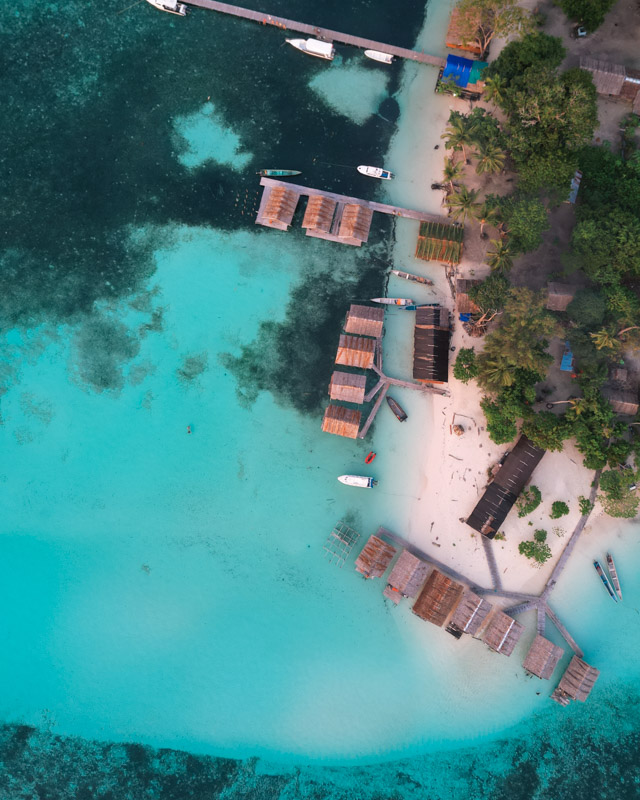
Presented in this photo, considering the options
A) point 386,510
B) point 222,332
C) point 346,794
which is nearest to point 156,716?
point 346,794

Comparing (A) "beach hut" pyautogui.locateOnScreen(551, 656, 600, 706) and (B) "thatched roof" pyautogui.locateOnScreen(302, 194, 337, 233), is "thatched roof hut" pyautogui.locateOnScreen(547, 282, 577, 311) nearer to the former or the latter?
(B) "thatched roof" pyautogui.locateOnScreen(302, 194, 337, 233)

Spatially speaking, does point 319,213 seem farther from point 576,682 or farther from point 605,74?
point 576,682

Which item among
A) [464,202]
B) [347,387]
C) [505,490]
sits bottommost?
[505,490]

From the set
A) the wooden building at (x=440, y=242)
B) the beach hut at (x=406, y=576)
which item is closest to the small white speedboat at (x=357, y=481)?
the beach hut at (x=406, y=576)

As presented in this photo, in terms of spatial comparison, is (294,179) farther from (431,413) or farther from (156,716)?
(156,716)

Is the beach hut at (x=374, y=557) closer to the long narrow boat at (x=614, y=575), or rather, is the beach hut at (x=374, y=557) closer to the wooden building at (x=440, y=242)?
the long narrow boat at (x=614, y=575)

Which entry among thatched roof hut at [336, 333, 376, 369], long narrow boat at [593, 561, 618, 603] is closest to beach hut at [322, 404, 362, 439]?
thatched roof hut at [336, 333, 376, 369]

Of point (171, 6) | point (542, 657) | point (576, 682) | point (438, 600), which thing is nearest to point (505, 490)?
point (438, 600)
